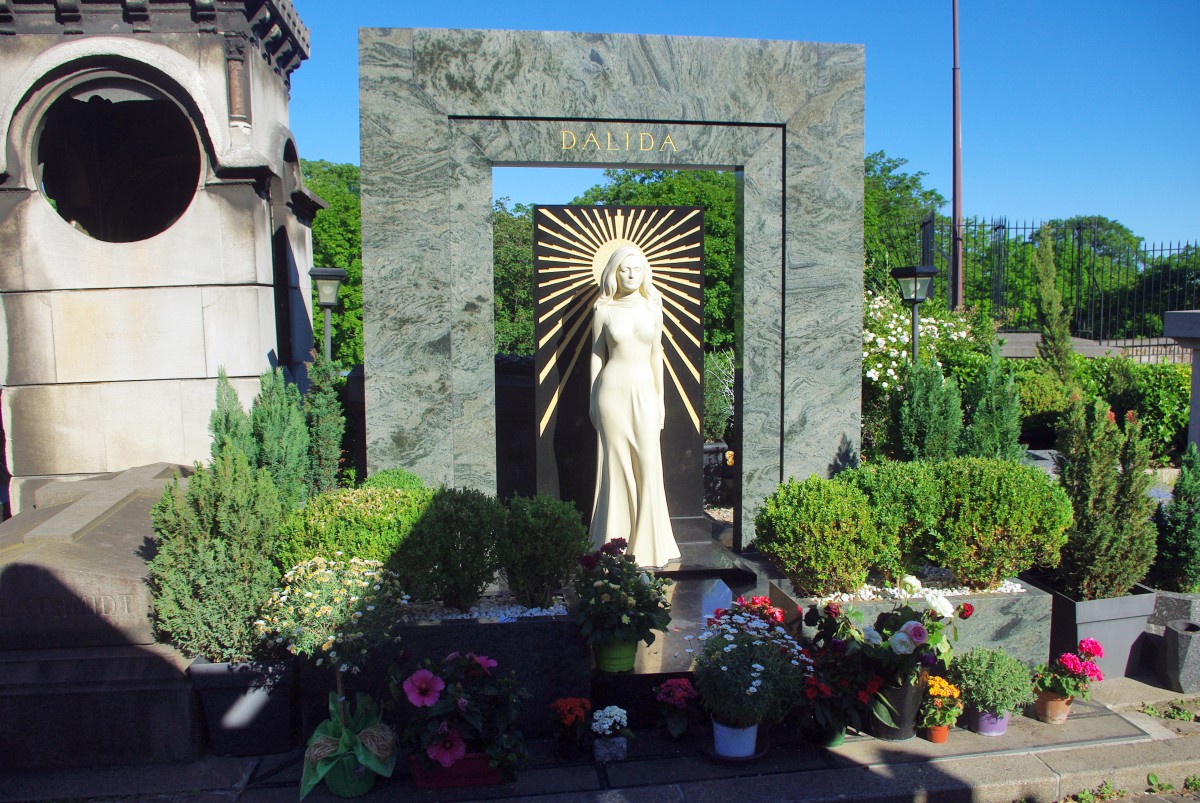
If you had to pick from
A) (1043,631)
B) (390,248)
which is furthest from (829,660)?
(390,248)

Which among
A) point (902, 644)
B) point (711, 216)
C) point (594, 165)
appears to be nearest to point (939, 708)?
point (902, 644)

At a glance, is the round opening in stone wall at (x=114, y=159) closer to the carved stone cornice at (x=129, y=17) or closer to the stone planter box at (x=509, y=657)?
the carved stone cornice at (x=129, y=17)

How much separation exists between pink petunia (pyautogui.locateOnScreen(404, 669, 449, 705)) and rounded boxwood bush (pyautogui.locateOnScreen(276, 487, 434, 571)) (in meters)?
0.92

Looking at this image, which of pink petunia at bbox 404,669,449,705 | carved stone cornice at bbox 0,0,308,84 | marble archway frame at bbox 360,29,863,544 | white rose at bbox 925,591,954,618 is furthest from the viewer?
carved stone cornice at bbox 0,0,308,84

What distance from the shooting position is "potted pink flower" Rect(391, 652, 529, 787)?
428cm

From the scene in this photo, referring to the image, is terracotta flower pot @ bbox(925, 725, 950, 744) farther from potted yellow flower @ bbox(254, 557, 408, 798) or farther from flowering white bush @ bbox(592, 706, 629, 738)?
potted yellow flower @ bbox(254, 557, 408, 798)

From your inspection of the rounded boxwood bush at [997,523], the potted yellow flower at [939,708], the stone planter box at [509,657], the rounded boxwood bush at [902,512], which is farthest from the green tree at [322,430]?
the potted yellow flower at [939,708]

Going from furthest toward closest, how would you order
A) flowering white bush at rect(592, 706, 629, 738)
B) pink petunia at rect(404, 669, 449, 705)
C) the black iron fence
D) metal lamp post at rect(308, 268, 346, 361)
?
the black iron fence
metal lamp post at rect(308, 268, 346, 361)
flowering white bush at rect(592, 706, 629, 738)
pink petunia at rect(404, 669, 449, 705)

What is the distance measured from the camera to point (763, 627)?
5016 mm

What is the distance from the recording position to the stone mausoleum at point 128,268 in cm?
868

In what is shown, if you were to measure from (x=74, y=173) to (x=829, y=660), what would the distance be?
11568 mm

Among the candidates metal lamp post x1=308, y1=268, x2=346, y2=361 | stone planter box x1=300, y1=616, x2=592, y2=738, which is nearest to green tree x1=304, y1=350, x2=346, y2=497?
metal lamp post x1=308, y1=268, x2=346, y2=361

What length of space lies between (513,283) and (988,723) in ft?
67.7

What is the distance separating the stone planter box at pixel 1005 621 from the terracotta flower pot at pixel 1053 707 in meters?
0.50
